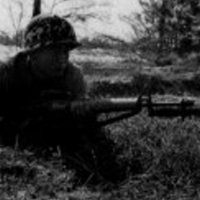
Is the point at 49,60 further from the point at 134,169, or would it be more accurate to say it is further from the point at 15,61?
the point at 134,169

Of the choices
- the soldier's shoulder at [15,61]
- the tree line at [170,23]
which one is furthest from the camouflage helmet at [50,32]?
the tree line at [170,23]

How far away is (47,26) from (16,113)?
0.81 metres

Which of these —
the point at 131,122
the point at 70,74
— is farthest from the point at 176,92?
the point at 70,74

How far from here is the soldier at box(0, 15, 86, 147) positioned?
640cm

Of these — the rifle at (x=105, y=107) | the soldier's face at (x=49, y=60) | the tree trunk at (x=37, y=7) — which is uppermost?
the tree trunk at (x=37, y=7)

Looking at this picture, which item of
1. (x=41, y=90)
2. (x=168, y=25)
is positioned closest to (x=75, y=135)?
(x=41, y=90)

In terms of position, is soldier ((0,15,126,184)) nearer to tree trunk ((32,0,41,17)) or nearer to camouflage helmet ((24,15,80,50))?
camouflage helmet ((24,15,80,50))

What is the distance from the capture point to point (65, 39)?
252 inches

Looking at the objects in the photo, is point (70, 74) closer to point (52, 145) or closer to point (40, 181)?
point (52, 145)

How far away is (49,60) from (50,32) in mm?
272

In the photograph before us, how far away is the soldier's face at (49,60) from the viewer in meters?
6.48

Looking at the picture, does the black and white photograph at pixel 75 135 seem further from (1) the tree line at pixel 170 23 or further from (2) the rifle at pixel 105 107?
(1) the tree line at pixel 170 23

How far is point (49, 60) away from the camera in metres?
6.51

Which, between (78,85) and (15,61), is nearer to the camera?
(15,61)
